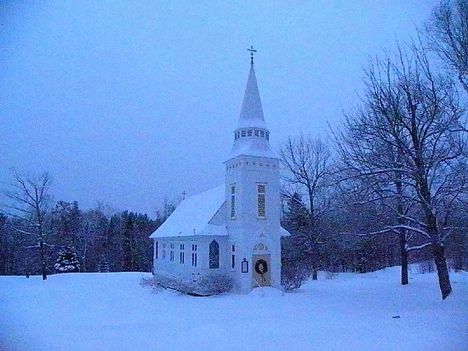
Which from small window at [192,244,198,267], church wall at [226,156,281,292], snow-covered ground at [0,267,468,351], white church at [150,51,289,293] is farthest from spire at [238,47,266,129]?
snow-covered ground at [0,267,468,351]

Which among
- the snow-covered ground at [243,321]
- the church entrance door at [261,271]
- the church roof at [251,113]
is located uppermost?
the church roof at [251,113]

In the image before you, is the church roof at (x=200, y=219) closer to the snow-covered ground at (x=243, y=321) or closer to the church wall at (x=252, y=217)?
the church wall at (x=252, y=217)

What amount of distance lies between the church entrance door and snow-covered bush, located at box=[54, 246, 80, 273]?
90.2 ft

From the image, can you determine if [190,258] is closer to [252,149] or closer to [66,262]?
[252,149]

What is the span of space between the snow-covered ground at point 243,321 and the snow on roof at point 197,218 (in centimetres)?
417

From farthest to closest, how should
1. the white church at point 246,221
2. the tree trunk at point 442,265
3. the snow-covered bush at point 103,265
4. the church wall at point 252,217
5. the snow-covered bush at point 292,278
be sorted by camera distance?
the snow-covered bush at point 103,265
the snow-covered bush at point 292,278
the white church at point 246,221
the church wall at point 252,217
the tree trunk at point 442,265

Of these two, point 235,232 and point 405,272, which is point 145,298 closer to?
point 235,232

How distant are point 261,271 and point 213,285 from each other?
9.19 feet

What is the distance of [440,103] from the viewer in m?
14.3

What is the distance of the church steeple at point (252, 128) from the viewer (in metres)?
23.5

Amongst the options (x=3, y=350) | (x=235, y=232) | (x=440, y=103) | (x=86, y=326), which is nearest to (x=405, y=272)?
(x=235, y=232)

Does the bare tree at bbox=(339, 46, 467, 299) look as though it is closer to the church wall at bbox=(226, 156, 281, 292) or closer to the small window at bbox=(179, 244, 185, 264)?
the church wall at bbox=(226, 156, 281, 292)

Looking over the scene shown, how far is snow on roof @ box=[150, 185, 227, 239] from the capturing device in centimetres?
2322

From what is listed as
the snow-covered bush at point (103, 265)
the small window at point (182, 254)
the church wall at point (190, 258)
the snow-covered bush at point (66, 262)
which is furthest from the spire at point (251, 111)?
the snow-covered bush at point (103, 265)
